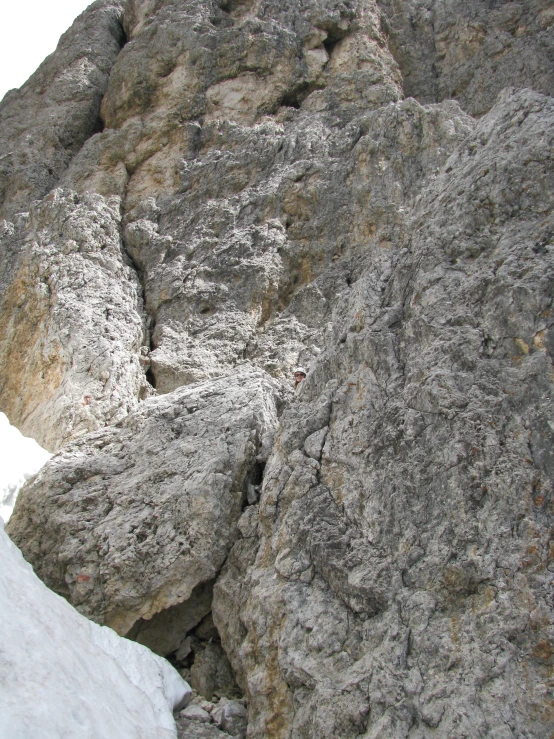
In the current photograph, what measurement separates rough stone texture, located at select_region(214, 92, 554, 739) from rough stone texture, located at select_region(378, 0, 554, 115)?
10.5 m

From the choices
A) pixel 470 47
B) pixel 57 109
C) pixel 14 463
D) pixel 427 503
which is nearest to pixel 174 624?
pixel 427 503

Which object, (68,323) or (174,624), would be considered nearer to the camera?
(174,624)

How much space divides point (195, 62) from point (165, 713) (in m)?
17.6

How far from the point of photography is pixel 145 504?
870cm

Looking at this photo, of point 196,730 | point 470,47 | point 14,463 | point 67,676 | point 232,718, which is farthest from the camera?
point 470,47

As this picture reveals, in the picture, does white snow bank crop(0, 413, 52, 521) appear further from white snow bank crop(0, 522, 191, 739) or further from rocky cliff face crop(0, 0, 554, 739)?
white snow bank crop(0, 522, 191, 739)

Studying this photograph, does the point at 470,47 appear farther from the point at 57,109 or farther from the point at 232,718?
the point at 232,718

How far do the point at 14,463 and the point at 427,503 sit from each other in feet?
21.6

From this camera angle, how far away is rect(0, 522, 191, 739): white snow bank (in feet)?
16.5

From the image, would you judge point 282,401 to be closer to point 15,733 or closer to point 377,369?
point 377,369

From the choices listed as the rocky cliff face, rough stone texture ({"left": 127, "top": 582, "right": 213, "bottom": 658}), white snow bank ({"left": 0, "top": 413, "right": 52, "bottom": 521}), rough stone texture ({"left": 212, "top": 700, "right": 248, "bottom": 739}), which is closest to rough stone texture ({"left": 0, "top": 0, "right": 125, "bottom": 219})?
the rocky cliff face

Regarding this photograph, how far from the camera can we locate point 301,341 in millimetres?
13086

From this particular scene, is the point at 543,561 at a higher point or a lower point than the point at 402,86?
lower

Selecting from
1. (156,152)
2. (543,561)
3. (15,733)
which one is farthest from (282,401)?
(156,152)
